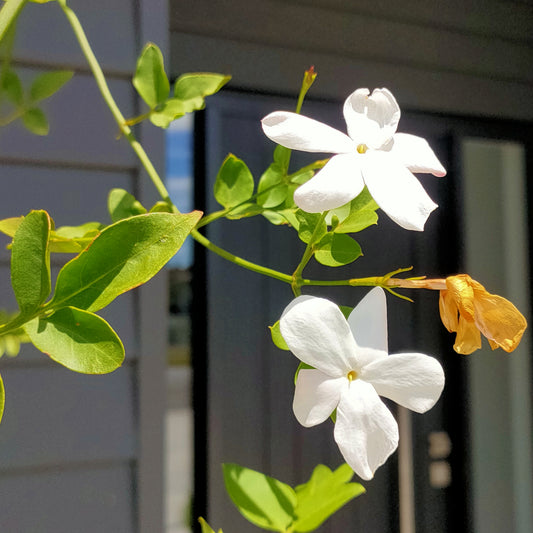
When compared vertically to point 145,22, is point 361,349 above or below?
below

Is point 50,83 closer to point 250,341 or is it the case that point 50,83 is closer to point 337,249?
point 337,249

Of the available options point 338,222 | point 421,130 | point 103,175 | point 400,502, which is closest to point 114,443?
point 103,175

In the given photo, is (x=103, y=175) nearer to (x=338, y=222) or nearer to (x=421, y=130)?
(x=338, y=222)

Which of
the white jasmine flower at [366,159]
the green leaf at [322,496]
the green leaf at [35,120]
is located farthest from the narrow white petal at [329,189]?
the green leaf at [35,120]

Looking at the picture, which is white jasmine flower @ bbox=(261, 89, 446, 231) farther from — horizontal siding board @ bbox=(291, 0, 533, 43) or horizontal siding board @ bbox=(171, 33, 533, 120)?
horizontal siding board @ bbox=(291, 0, 533, 43)

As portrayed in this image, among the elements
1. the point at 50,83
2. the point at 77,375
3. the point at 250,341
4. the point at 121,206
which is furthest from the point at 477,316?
the point at 250,341

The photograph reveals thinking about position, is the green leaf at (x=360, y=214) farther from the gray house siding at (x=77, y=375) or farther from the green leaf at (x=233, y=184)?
the gray house siding at (x=77, y=375)

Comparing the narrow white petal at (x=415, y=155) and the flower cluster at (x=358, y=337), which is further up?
the narrow white petal at (x=415, y=155)
